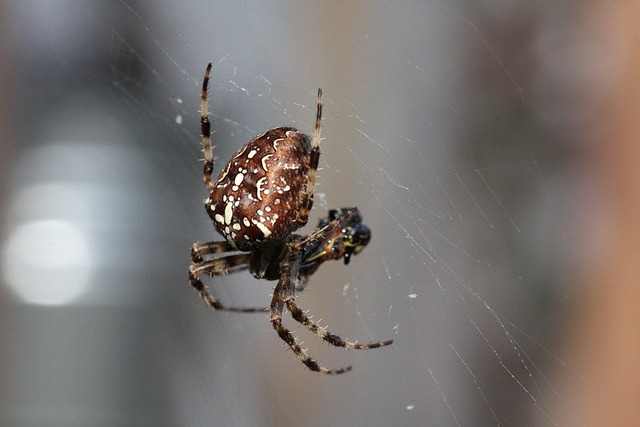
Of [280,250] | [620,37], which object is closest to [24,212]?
[280,250]

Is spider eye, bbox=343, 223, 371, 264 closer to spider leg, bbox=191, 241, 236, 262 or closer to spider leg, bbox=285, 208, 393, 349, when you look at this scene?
spider leg, bbox=285, 208, 393, 349

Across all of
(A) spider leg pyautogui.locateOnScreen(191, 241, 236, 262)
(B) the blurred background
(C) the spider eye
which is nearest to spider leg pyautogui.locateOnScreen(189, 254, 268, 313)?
(A) spider leg pyautogui.locateOnScreen(191, 241, 236, 262)

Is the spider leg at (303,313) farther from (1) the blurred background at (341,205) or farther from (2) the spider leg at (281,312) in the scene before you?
(1) the blurred background at (341,205)

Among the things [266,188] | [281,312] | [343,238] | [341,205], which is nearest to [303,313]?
[281,312]

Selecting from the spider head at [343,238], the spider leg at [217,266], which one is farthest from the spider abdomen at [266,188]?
the spider leg at [217,266]

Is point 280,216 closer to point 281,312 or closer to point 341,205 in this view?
point 281,312

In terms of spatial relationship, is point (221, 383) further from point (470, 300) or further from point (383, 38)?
point (383, 38)
